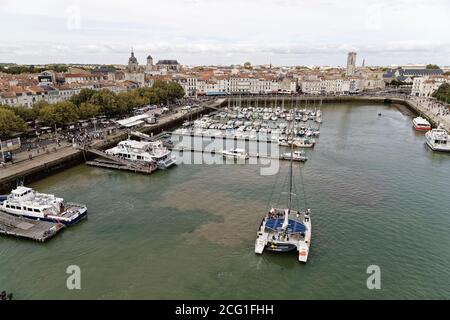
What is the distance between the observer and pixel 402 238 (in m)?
18.8

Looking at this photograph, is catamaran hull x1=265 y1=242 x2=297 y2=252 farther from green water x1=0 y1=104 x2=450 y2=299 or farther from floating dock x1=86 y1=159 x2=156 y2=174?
floating dock x1=86 y1=159 x2=156 y2=174

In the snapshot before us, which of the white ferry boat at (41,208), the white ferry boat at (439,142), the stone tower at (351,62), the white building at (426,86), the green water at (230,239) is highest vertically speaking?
the stone tower at (351,62)

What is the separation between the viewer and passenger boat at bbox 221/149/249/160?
3438cm

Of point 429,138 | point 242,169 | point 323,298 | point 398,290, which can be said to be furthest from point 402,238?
point 429,138

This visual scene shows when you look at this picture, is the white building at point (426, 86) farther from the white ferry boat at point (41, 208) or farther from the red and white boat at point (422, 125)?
the white ferry boat at point (41, 208)

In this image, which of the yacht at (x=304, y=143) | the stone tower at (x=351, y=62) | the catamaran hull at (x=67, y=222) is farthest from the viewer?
the stone tower at (x=351, y=62)

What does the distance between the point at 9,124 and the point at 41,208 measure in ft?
51.9

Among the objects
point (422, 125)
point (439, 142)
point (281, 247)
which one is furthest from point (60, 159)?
point (422, 125)

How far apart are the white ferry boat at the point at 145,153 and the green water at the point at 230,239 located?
128cm

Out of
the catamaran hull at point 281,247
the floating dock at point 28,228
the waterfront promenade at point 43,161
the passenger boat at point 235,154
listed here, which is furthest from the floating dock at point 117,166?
the catamaran hull at point 281,247

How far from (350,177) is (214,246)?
51.9 feet

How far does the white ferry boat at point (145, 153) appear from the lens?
30.8m

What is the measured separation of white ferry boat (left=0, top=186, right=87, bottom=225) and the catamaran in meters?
11.2
